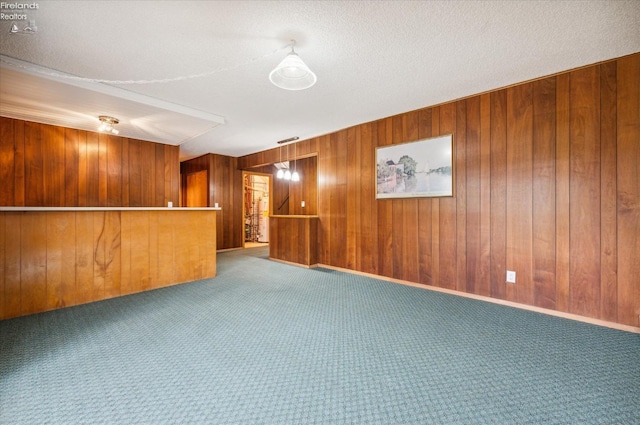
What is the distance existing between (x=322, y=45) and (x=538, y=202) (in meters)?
2.67

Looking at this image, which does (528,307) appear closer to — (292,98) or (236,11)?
(292,98)

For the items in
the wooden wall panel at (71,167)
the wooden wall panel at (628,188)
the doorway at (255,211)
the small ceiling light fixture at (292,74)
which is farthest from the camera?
Result: the doorway at (255,211)

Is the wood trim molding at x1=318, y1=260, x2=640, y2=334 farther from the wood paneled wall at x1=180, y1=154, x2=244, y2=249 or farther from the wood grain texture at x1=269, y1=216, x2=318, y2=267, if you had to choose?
the wood paneled wall at x1=180, y1=154, x2=244, y2=249

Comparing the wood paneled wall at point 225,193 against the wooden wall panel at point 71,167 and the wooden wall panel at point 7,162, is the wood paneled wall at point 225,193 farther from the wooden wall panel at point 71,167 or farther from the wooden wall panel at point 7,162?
the wooden wall panel at point 7,162

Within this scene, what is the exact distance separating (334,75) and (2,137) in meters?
4.99

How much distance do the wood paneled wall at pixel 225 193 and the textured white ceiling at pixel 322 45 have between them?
3304mm

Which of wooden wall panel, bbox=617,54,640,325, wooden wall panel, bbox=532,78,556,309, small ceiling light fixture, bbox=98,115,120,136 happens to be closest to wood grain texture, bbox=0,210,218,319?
small ceiling light fixture, bbox=98,115,120,136

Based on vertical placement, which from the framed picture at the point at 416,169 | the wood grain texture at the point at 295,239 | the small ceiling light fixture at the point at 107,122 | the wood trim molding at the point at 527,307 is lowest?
the wood trim molding at the point at 527,307

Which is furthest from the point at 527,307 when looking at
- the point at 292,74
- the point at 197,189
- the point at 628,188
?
the point at 197,189

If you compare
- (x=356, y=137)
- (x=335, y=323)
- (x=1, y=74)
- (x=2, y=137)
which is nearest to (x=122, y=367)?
(x=335, y=323)

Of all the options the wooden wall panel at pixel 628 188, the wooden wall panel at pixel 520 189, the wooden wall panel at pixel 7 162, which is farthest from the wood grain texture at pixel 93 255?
the wooden wall panel at pixel 628 188

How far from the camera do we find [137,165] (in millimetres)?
5246

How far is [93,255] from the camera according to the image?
3141mm

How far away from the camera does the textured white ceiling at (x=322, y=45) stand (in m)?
1.86
